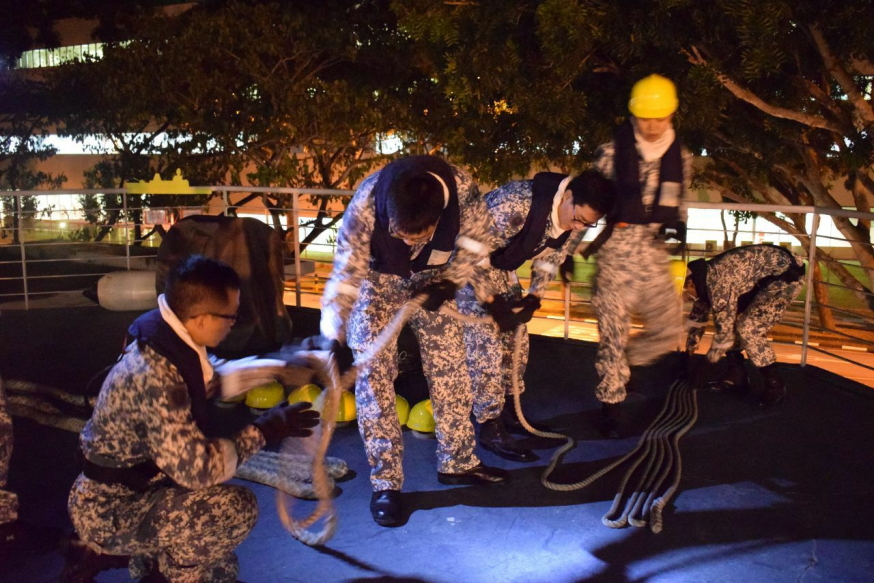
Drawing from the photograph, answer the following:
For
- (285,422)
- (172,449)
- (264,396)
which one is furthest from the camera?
(264,396)

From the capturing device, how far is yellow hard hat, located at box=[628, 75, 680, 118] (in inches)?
149

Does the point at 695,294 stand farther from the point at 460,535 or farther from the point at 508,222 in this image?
the point at 460,535

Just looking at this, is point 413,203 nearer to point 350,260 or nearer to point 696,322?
point 350,260

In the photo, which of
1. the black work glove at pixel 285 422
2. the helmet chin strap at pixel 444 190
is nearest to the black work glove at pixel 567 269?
the helmet chin strap at pixel 444 190

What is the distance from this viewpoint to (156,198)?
49.6 ft

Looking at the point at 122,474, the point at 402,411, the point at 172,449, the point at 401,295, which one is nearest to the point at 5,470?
the point at 122,474

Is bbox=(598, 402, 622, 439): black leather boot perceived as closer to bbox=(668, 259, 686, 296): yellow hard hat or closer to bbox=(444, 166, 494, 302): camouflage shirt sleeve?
bbox=(668, 259, 686, 296): yellow hard hat

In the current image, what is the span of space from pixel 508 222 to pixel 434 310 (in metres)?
0.78

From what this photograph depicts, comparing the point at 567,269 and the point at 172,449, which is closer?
the point at 172,449

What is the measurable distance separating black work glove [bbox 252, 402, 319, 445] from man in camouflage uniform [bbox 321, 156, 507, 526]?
2.46 ft

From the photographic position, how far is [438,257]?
345 cm

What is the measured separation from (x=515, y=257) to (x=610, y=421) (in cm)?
116

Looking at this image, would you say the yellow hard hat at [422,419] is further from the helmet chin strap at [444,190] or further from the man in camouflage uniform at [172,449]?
the man in camouflage uniform at [172,449]

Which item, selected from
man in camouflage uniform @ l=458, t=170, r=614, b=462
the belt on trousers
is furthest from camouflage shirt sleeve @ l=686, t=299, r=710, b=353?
the belt on trousers
